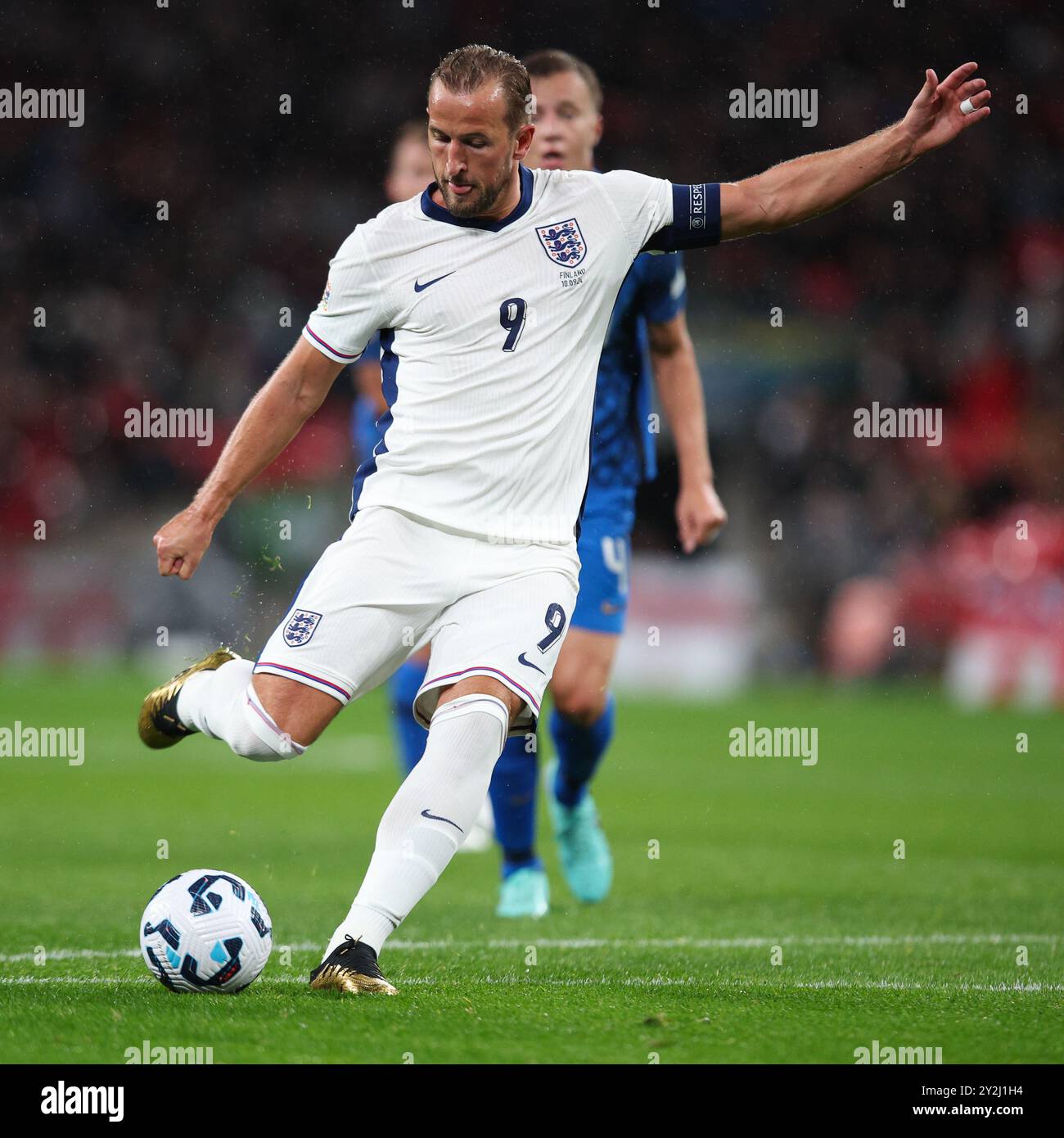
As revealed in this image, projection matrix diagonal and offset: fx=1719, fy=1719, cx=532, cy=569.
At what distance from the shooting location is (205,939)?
400cm

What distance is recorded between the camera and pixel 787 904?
623 centimetres

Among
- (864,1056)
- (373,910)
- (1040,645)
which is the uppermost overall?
(1040,645)

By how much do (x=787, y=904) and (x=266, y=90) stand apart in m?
14.9

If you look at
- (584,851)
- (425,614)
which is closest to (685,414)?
(584,851)

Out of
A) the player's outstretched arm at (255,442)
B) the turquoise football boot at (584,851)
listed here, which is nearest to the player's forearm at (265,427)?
the player's outstretched arm at (255,442)

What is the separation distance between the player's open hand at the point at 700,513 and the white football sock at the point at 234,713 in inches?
78.9

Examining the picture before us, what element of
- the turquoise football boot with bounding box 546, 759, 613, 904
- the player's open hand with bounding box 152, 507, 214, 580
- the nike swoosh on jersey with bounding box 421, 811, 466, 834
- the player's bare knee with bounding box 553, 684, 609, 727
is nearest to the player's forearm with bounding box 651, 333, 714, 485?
the player's bare knee with bounding box 553, 684, 609, 727

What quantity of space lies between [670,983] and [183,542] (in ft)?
5.46

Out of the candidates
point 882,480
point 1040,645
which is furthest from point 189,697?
point 882,480

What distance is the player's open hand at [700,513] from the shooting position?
604 cm

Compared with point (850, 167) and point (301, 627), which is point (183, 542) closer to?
point (301, 627)

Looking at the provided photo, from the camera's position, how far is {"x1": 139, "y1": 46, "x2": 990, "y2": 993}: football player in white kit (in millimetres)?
4160

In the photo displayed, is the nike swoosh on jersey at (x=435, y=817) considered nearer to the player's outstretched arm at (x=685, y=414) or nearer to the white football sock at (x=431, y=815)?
the white football sock at (x=431, y=815)

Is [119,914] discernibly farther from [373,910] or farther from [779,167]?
[779,167]
